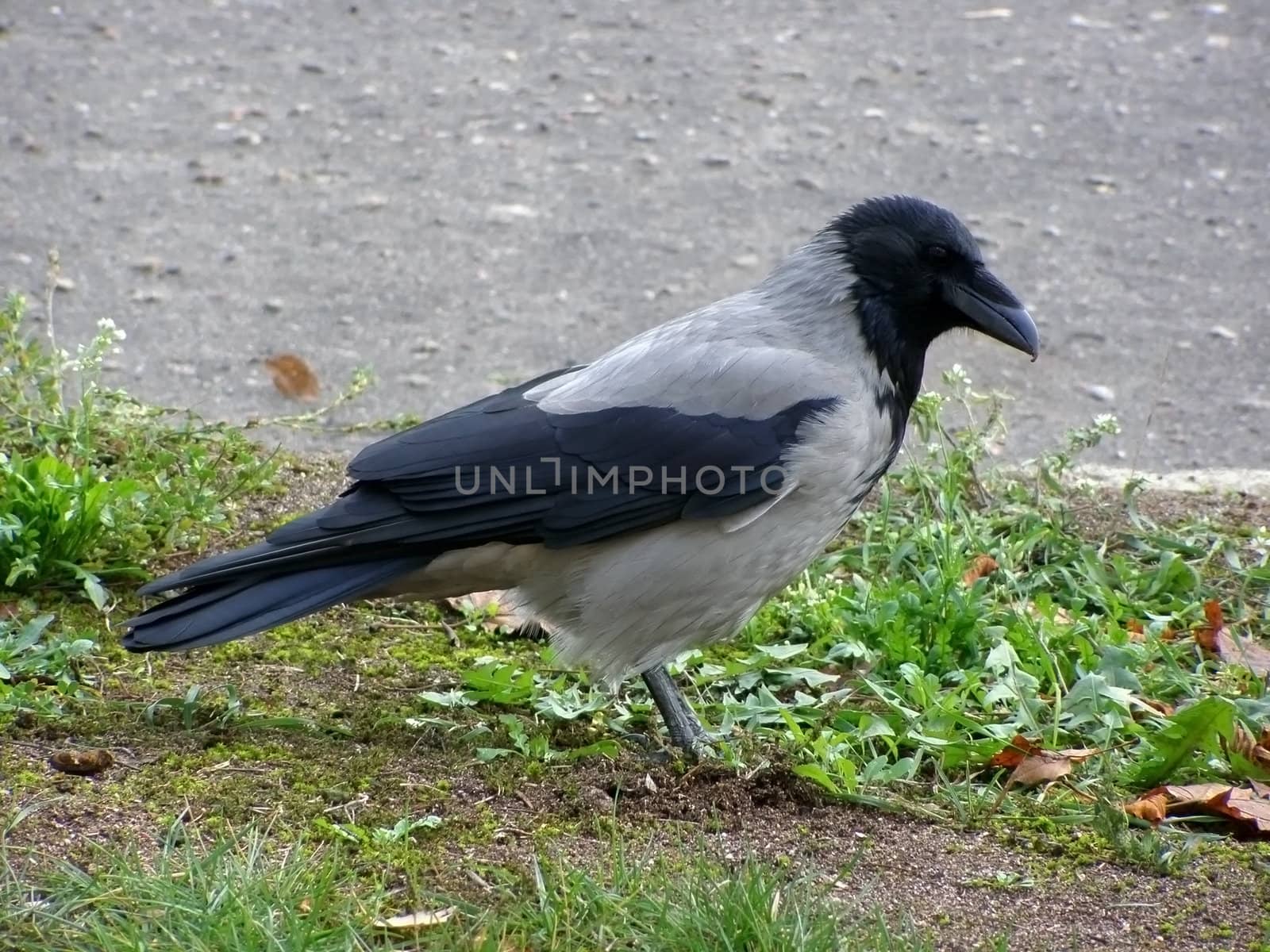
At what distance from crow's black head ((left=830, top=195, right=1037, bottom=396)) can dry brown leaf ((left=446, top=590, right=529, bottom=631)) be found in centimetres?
133

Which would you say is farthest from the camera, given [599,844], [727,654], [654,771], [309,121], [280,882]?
[309,121]

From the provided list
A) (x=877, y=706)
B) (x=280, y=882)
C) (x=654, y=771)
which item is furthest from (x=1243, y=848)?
(x=280, y=882)

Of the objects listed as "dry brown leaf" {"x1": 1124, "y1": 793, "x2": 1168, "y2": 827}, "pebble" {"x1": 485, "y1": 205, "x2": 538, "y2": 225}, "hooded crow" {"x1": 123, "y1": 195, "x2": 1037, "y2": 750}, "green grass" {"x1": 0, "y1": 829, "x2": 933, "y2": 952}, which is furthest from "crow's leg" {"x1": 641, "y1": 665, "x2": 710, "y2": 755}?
"pebble" {"x1": 485, "y1": 205, "x2": 538, "y2": 225}

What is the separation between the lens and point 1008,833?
3.44m

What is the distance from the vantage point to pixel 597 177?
8453 mm

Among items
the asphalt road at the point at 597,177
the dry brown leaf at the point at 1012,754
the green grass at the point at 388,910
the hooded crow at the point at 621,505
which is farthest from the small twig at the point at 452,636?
the asphalt road at the point at 597,177

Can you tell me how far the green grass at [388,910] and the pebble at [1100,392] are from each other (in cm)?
410

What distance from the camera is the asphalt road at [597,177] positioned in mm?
6875

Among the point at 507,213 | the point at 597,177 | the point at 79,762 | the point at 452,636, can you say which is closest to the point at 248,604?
the point at 79,762

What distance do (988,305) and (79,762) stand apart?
8.14 feet

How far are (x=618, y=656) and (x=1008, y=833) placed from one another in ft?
3.39

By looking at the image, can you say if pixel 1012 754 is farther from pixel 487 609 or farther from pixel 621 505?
pixel 487 609

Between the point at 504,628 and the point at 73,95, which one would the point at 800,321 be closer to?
the point at 504,628

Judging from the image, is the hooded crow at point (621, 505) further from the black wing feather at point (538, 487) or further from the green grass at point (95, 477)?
the green grass at point (95, 477)
